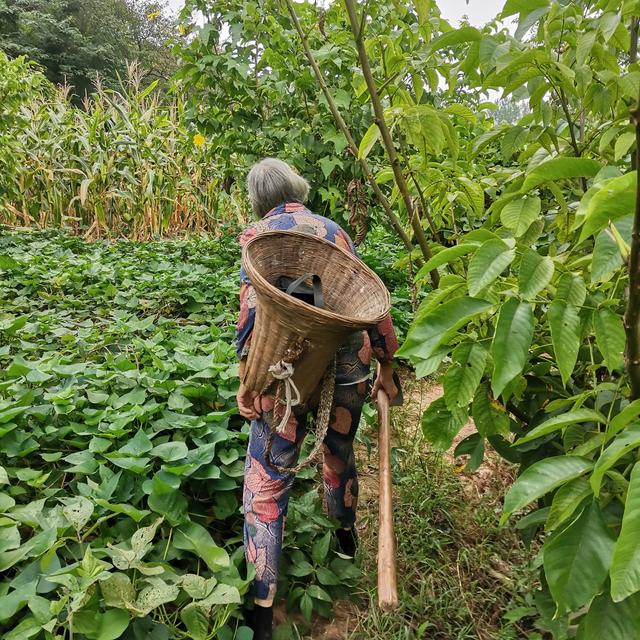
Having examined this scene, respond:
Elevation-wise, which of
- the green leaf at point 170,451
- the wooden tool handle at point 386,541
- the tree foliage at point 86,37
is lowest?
the green leaf at point 170,451

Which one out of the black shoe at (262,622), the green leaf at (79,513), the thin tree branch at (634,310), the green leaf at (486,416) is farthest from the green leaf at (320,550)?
the thin tree branch at (634,310)

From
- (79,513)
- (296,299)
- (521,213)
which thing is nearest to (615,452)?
(521,213)

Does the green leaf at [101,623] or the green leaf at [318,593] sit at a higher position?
the green leaf at [101,623]

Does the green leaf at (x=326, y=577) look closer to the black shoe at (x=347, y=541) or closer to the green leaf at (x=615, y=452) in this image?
the black shoe at (x=347, y=541)

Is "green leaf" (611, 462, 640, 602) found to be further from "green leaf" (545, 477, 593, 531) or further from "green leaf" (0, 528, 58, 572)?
"green leaf" (0, 528, 58, 572)

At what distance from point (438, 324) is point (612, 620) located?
1.52 feet

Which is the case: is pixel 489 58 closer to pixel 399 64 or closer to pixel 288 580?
pixel 399 64

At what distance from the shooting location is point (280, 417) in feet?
5.26

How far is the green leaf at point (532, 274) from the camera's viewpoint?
72 centimetres

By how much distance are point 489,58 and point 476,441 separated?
2.98 ft

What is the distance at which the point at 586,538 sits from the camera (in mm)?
690

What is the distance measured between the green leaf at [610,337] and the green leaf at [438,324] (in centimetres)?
17

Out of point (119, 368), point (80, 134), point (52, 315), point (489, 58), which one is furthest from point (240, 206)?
point (489, 58)

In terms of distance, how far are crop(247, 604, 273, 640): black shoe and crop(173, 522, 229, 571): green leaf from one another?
0.20 metres
